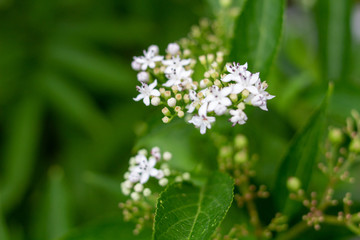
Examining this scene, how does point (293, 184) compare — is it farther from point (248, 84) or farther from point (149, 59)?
point (149, 59)

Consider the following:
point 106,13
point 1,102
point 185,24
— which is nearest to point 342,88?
point 185,24

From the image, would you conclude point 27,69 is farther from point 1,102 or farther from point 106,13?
point 106,13

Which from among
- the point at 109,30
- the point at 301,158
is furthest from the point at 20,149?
the point at 301,158

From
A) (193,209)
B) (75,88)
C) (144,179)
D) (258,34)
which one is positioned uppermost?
(75,88)

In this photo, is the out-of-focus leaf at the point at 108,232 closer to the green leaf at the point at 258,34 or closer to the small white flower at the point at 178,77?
the small white flower at the point at 178,77

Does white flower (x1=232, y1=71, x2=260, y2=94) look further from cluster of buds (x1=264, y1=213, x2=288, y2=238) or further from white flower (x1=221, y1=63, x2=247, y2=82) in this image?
cluster of buds (x1=264, y1=213, x2=288, y2=238)

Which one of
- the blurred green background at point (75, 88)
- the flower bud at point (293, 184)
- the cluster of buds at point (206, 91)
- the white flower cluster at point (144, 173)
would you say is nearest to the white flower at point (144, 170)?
the white flower cluster at point (144, 173)
